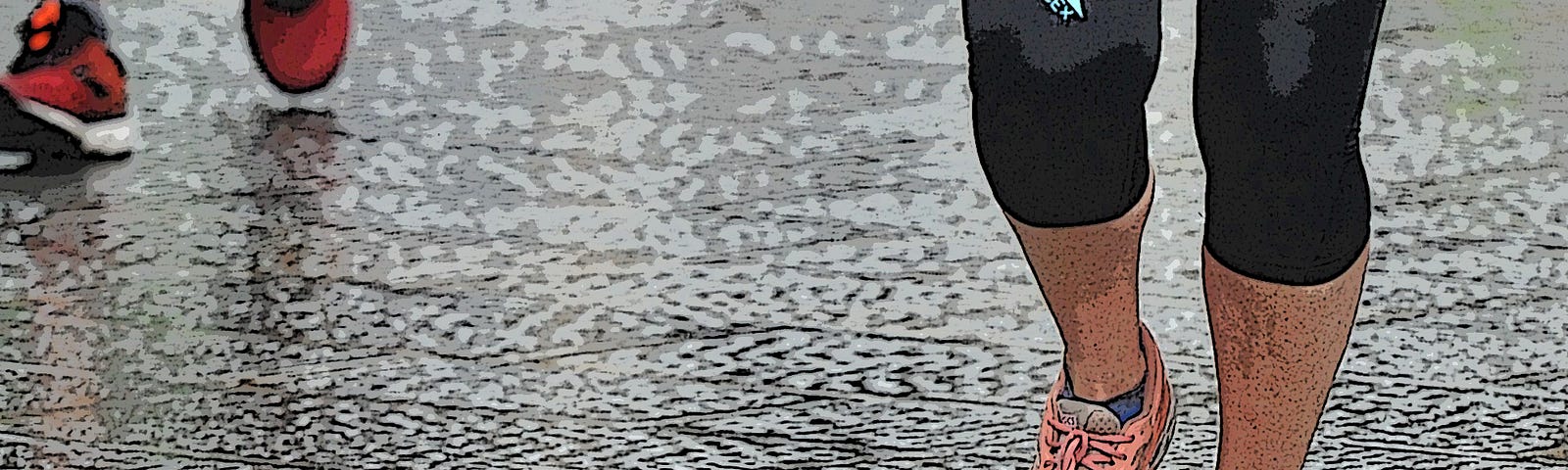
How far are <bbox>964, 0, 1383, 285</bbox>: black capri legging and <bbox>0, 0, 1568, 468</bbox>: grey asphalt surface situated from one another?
40 cm

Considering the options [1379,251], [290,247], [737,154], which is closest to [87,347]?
[290,247]

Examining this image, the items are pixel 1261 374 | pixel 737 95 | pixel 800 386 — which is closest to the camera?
pixel 1261 374

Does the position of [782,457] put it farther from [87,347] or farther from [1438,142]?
[1438,142]

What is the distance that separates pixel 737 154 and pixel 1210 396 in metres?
0.78

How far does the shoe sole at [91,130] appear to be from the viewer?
1882 mm

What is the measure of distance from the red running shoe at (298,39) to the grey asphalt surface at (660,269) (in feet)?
0.11

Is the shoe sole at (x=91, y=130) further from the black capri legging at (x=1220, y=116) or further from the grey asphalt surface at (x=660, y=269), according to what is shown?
the black capri legging at (x=1220, y=116)

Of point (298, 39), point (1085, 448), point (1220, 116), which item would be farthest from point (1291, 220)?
point (298, 39)

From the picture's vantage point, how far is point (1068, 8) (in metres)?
0.85

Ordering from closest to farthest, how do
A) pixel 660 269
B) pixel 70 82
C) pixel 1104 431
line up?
pixel 1104 431
pixel 660 269
pixel 70 82

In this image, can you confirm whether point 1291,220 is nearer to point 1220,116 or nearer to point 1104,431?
point 1220,116

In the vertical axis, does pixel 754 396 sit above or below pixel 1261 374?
below

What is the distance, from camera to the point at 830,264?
1.61m

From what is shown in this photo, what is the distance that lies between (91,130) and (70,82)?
0.07 m
